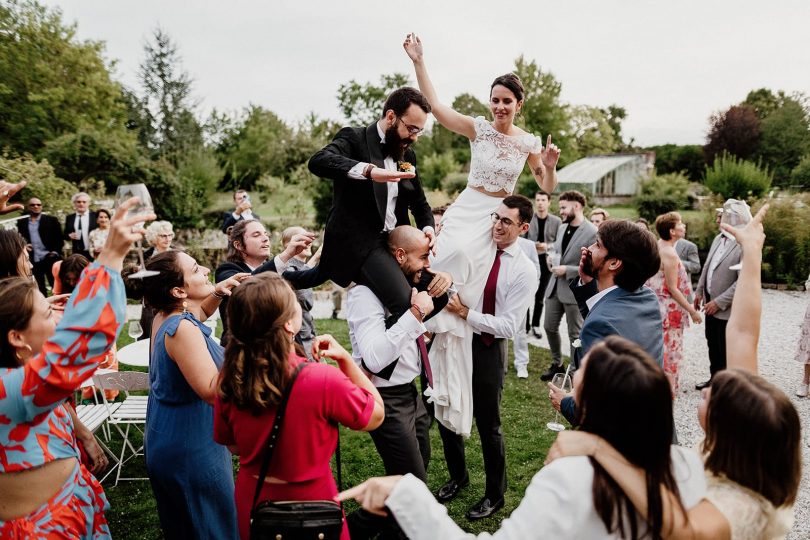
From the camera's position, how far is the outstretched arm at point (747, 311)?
242 cm

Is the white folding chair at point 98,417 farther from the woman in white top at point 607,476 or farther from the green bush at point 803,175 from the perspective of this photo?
the green bush at point 803,175

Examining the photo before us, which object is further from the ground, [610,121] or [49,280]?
[610,121]

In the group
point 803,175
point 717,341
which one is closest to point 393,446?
point 717,341

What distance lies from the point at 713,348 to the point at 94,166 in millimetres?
21586

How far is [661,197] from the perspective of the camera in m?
22.4

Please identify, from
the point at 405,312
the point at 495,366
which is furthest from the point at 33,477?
the point at 495,366

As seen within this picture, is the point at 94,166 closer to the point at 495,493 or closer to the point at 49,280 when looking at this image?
the point at 49,280

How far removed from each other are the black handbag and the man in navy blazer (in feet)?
4.53

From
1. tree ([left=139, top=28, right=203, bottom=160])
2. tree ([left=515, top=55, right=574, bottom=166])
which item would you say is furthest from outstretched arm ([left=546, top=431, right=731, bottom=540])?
tree ([left=139, top=28, right=203, bottom=160])

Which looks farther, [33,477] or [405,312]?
[405,312]

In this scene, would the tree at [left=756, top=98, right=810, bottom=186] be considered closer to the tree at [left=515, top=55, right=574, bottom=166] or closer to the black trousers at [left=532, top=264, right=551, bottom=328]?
the tree at [left=515, top=55, right=574, bottom=166]

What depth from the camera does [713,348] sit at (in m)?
7.13

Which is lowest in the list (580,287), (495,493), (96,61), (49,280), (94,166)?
(495,493)

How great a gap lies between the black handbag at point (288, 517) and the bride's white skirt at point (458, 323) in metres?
1.92
